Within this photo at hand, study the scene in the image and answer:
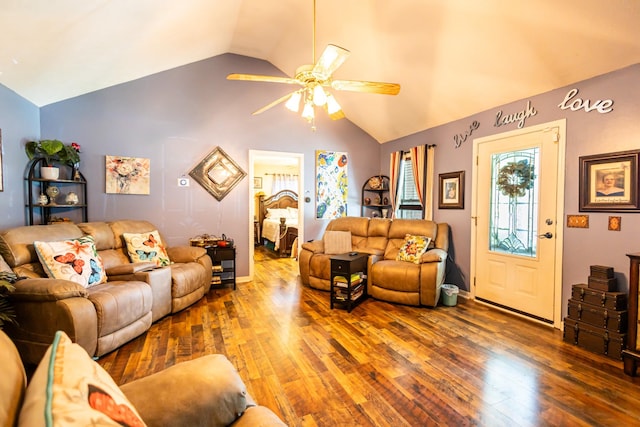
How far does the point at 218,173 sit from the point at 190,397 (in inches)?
153

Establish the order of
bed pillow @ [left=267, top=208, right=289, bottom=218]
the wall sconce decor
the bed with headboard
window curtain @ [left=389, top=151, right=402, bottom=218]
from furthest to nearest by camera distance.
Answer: bed pillow @ [left=267, top=208, right=289, bottom=218] → the bed with headboard → window curtain @ [left=389, top=151, right=402, bottom=218] → the wall sconce decor

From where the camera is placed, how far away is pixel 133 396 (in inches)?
38.8

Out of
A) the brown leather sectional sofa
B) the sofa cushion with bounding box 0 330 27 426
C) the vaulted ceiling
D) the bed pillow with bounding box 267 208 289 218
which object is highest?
the vaulted ceiling

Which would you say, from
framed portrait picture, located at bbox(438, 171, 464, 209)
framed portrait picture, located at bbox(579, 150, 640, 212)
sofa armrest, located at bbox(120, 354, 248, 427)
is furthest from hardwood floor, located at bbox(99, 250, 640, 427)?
framed portrait picture, located at bbox(438, 171, 464, 209)

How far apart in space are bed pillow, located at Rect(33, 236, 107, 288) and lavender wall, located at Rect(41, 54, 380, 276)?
1.19 m

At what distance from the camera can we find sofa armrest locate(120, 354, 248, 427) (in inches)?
37.9

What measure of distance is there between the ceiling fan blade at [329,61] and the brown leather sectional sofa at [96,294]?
8.29 ft

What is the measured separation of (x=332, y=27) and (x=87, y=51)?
261cm

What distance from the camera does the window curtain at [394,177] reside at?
204 inches

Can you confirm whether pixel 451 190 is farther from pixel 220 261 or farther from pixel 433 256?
pixel 220 261

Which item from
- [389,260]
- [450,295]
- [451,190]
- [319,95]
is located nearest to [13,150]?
[319,95]

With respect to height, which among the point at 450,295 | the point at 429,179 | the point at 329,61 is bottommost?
the point at 450,295

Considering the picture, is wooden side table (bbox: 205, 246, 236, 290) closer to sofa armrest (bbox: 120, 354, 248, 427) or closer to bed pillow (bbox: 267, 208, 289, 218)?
sofa armrest (bbox: 120, 354, 248, 427)

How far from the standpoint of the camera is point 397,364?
7.63 feet
